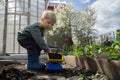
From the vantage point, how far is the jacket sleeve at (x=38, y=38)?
140 inches

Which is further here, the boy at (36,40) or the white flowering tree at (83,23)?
the white flowering tree at (83,23)

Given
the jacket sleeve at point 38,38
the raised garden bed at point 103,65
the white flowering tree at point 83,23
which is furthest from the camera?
the white flowering tree at point 83,23

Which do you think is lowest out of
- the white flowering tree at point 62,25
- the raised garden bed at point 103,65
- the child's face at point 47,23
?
the raised garden bed at point 103,65

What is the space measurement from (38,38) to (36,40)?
4 cm

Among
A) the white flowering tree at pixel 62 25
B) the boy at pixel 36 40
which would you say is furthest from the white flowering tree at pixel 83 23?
the boy at pixel 36 40

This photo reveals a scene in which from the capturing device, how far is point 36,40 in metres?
3.60

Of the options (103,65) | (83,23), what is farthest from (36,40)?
(83,23)

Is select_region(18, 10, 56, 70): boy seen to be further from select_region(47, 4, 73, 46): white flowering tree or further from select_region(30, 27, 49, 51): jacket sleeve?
select_region(47, 4, 73, 46): white flowering tree

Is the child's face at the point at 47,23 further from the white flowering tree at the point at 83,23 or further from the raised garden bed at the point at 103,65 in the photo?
the white flowering tree at the point at 83,23

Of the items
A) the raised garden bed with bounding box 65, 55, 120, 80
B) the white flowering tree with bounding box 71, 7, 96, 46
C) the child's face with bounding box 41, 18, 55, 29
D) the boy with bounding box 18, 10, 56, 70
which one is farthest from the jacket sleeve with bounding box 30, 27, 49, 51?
the white flowering tree with bounding box 71, 7, 96, 46

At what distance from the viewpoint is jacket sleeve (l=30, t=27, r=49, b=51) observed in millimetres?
3568

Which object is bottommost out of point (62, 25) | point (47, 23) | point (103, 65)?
point (103, 65)

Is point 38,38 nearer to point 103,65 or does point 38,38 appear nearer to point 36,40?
point 36,40

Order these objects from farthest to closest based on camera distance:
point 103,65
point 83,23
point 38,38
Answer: point 83,23 < point 38,38 < point 103,65
